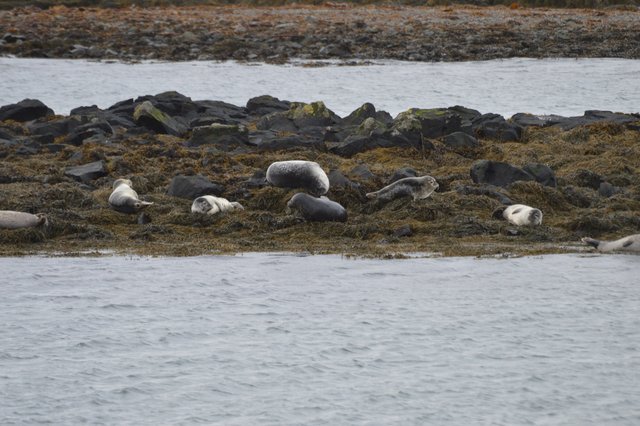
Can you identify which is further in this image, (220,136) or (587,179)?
(220,136)

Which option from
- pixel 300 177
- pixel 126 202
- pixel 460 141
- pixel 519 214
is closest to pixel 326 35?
pixel 460 141

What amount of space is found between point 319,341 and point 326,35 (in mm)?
29557

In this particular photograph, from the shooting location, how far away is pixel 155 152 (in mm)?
14438

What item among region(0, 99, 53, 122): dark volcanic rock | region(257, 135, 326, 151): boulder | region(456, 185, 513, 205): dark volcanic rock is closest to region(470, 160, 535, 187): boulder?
region(456, 185, 513, 205): dark volcanic rock

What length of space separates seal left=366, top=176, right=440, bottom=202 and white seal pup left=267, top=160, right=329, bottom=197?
525mm

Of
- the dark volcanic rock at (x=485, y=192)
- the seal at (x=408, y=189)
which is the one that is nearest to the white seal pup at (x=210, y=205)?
the seal at (x=408, y=189)

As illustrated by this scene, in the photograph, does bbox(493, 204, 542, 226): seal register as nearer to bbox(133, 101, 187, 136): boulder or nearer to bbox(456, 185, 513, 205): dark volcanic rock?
bbox(456, 185, 513, 205): dark volcanic rock

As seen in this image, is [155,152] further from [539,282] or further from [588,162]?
[539,282]

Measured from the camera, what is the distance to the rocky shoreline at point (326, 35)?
1280 inches

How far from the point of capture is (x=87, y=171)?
12.9 meters

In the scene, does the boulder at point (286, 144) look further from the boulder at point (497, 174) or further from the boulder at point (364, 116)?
the boulder at point (497, 174)

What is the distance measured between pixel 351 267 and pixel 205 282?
134cm

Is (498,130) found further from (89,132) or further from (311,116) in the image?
(89,132)

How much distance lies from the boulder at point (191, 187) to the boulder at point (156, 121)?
4630 millimetres
